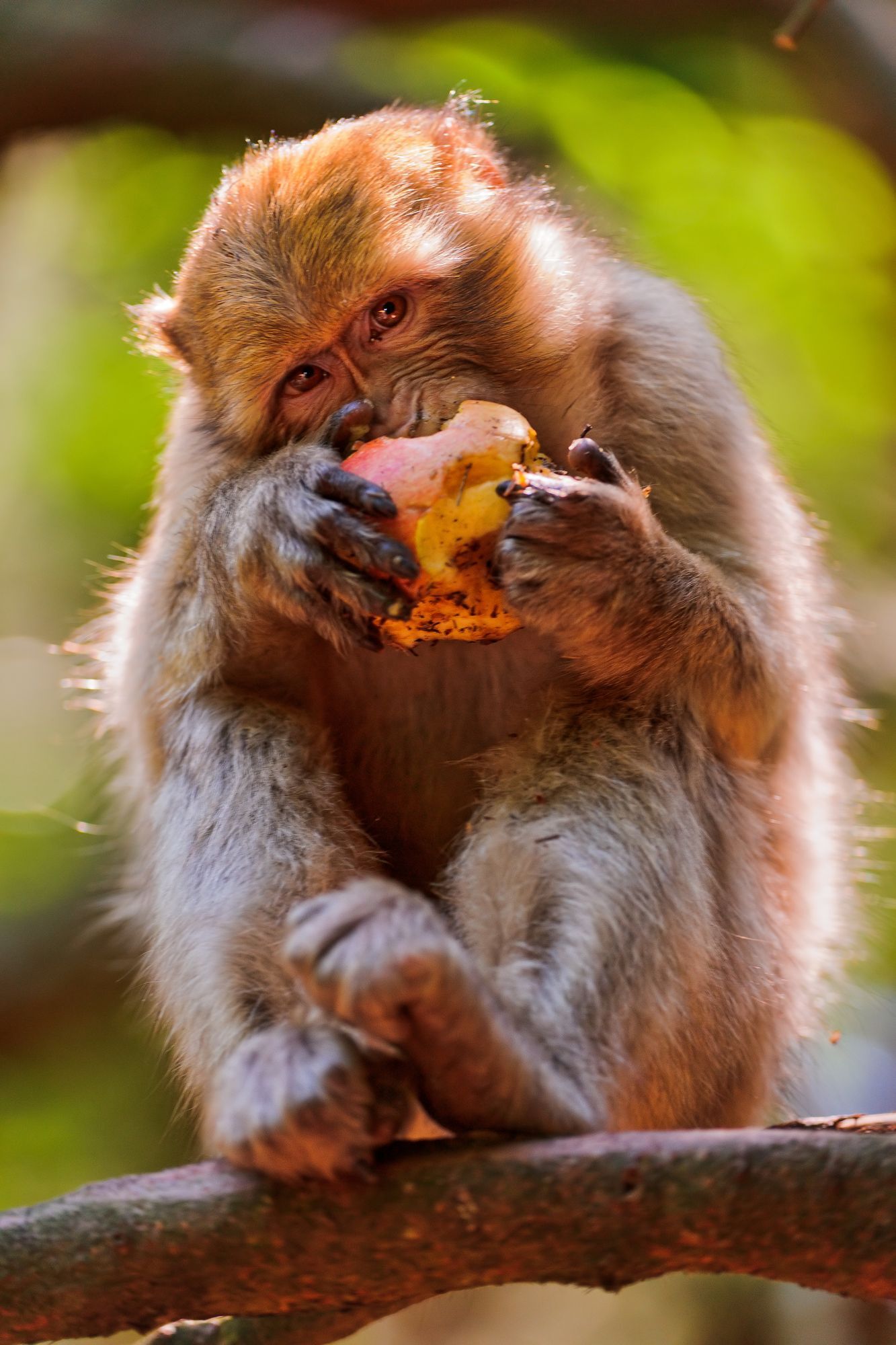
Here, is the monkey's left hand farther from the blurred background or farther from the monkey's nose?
the blurred background

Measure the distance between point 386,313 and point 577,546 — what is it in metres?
0.75

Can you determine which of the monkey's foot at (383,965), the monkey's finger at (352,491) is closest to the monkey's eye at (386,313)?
the monkey's finger at (352,491)


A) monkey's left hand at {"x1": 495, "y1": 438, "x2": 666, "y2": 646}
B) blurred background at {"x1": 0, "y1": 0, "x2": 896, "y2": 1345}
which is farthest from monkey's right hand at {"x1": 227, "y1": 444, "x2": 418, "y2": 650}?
blurred background at {"x1": 0, "y1": 0, "x2": 896, "y2": 1345}

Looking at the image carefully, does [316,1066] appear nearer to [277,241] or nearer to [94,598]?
[277,241]

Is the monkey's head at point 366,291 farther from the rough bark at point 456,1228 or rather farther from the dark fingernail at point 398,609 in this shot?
the rough bark at point 456,1228

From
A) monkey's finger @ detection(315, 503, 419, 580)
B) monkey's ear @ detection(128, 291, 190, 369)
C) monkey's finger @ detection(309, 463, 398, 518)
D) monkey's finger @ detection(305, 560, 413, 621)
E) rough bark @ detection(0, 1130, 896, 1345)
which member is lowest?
rough bark @ detection(0, 1130, 896, 1345)

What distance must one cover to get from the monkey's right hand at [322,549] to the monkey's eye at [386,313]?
0.31 m

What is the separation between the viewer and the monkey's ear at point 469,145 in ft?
12.1

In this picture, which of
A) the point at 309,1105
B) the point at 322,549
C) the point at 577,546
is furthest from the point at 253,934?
the point at 577,546

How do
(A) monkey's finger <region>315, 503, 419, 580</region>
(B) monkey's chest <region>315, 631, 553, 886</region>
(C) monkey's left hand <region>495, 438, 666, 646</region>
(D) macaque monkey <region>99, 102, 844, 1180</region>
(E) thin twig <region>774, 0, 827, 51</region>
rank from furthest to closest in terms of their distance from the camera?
(E) thin twig <region>774, 0, 827, 51</region> < (B) monkey's chest <region>315, 631, 553, 886</region> < (C) monkey's left hand <region>495, 438, 666, 646</region> < (A) monkey's finger <region>315, 503, 419, 580</region> < (D) macaque monkey <region>99, 102, 844, 1180</region>

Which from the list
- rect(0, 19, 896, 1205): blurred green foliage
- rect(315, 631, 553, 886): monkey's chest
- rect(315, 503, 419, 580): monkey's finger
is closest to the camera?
rect(315, 503, 419, 580): monkey's finger

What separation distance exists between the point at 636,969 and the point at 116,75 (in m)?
3.85

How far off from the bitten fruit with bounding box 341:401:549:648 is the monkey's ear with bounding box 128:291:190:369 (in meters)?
0.94

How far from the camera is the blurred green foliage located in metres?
6.19
